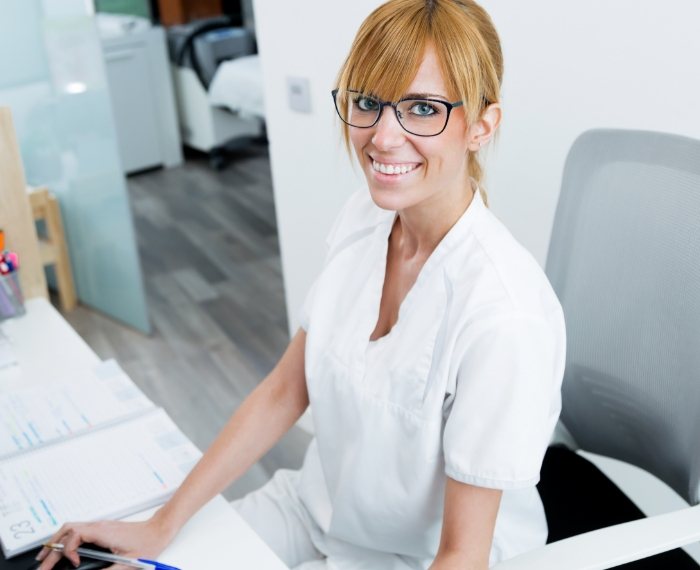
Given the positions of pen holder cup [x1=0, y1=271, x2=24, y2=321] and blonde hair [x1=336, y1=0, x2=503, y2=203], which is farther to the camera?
pen holder cup [x1=0, y1=271, x2=24, y2=321]

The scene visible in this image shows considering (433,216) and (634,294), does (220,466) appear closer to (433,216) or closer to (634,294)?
(433,216)

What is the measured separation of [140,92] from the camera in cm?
467

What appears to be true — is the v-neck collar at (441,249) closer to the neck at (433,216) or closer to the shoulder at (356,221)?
the neck at (433,216)

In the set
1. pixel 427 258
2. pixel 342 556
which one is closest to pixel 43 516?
pixel 342 556

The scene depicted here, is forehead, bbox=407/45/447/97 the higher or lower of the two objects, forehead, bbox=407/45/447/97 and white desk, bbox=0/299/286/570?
the higher

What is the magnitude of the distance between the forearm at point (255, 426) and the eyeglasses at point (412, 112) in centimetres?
38

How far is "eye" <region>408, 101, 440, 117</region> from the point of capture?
96 centimetres

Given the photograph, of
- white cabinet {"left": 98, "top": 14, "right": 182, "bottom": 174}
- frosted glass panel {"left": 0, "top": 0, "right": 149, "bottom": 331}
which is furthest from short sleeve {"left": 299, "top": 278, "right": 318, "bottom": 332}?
white cabinet {"left": 98, "top": 14, "right": 182, "bottom": 174}

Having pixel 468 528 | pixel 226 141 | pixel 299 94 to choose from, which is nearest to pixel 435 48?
pixel 468 528

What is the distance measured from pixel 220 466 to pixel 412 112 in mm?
517

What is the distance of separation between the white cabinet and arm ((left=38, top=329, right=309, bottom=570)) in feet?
11.9

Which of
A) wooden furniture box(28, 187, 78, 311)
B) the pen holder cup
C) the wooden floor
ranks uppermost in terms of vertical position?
the pen holder cup

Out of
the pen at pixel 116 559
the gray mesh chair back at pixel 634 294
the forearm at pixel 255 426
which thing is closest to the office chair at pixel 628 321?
the gray mesh chair back at pixel 634 294

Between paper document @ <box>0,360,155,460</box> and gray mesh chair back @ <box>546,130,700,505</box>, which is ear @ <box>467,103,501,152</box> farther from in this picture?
paper document @ <box>0,360,155,460</box>
